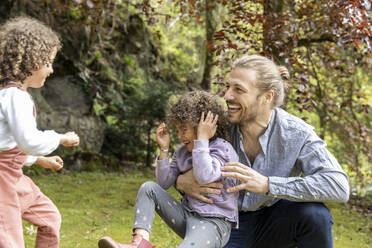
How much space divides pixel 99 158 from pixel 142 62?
→ 2.98 meters

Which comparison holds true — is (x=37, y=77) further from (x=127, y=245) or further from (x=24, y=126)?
(x=127, y=245)

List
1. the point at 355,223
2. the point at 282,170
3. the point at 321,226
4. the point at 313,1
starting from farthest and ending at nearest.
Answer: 1. the point at 355,223
2. the point at 313,1
3. the point at 282,170
4. the point at 321,226

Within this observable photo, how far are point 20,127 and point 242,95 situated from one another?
1.23 metres

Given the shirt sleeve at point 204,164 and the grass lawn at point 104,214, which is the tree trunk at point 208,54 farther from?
the shirt sleeve at point 204,164

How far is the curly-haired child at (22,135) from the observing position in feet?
6.93

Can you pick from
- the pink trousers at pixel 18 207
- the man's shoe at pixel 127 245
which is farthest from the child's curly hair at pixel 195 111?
the pink trousers at pixel 18 207

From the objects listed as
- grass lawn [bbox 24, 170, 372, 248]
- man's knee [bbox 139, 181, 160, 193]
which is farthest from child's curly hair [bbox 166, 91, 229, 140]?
grass lawn [bbox 24, 170, 372, 248]

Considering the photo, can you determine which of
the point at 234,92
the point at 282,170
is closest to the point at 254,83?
the point at 234,92

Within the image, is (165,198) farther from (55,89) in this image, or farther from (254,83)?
(55,89)

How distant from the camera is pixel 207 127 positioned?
2428 millimetres

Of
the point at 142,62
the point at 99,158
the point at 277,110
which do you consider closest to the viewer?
the point at 277,110

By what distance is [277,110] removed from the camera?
2789 millimetres

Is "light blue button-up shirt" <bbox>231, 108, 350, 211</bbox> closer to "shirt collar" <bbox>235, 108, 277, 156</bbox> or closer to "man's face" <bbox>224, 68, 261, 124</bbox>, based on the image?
"shirt collar" <bbox>235, 108, 277, 156</bbox>

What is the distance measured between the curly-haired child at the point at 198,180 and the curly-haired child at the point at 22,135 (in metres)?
0.53
